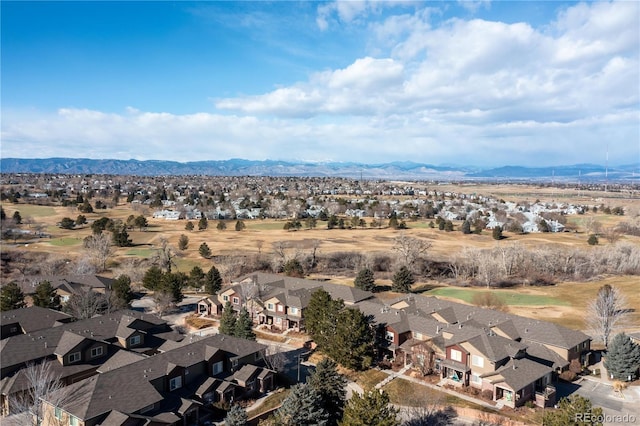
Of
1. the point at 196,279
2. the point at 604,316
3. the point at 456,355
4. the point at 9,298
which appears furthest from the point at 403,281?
the point at 9,298

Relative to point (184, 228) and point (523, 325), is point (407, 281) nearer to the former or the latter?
point (523, 325)

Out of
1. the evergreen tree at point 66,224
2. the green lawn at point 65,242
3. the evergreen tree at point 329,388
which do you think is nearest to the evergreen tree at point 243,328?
the evergreen tree at point 329,388

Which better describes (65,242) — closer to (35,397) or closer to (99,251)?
(99,251)

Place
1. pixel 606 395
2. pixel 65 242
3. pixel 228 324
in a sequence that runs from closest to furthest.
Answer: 1. pixel 606 395
2. pixel 228 324
3. pixel 65 242

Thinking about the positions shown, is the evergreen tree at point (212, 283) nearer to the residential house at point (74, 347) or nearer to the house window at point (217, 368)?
the residential house at point (74, 347)

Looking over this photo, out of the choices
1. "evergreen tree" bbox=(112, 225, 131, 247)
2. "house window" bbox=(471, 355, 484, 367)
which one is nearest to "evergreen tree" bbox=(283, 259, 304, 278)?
"house window" bbox=(471, 355, 484, 367)

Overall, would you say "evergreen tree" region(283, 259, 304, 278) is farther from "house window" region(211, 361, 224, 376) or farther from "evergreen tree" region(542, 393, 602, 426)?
"evergreen tree" region(542, 393, 602, 426)
